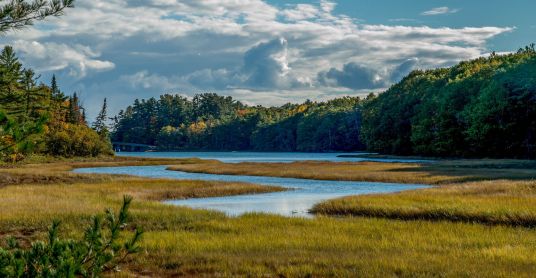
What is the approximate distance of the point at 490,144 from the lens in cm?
9781

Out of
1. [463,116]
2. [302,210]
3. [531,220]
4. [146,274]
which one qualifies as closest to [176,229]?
[146,274]

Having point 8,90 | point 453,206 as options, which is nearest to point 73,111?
point 8,90

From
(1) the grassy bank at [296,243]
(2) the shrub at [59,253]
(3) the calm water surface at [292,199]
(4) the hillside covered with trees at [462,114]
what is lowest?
(3) the calm water surface at [292,199]

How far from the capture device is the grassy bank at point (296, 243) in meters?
15.5

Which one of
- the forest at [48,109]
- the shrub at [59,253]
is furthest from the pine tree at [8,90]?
the shrub at [59,253]

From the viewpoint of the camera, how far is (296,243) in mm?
19766

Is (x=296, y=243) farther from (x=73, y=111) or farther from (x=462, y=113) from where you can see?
(x=73, y=111)

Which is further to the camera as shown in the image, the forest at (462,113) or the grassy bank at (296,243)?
the forest at (462,113)

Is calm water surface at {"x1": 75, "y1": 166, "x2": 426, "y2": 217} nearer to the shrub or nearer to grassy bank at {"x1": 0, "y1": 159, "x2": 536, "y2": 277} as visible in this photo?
grassy bank at {"x1": 0, "y1": 159, "x2": 536, "y2": 277}

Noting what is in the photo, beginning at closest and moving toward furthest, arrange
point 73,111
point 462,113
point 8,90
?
point 8,90 → point 462,113 → point 73,111

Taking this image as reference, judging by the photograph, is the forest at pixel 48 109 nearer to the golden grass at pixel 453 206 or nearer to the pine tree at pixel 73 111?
the pine tree at pixel 73 111

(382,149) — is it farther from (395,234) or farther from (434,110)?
(395,234)

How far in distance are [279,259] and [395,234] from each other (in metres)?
6.37

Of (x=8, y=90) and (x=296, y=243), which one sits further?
(x=8, y=90)
